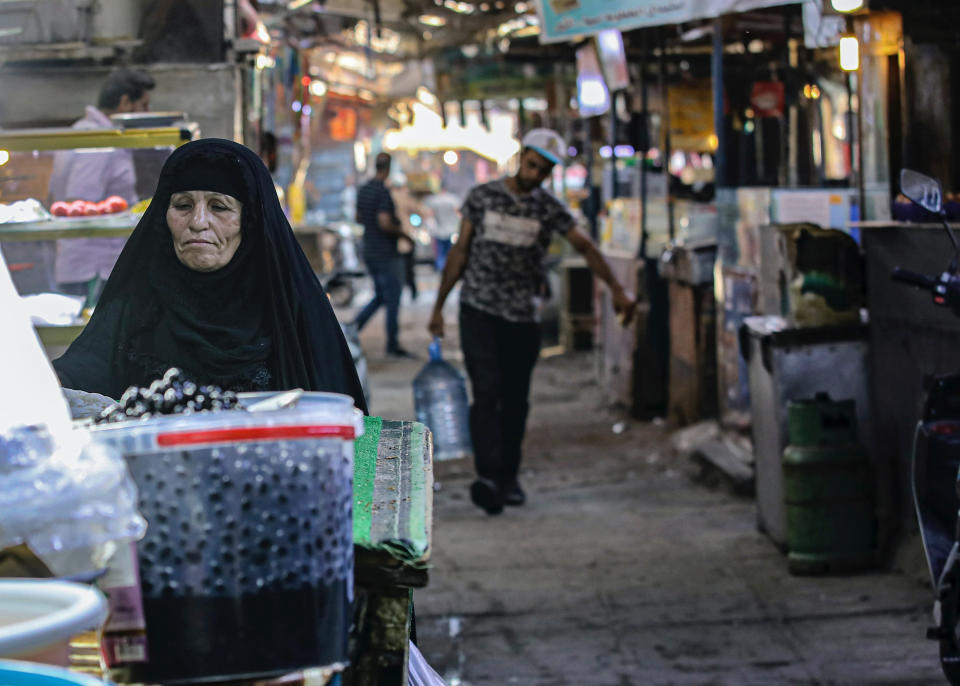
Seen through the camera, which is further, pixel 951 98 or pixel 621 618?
pixel 951 98

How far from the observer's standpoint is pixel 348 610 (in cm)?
185

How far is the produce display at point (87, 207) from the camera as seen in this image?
18.5 feet

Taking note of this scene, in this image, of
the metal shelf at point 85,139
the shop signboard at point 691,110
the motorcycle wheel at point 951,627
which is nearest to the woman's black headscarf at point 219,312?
the motorcycle wheel at point 951,627

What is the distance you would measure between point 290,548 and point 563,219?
5.69 m

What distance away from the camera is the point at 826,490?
5.82 meters

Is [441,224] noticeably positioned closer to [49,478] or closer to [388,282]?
[388,282]

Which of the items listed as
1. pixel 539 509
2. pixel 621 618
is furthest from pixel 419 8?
pixel 621 618

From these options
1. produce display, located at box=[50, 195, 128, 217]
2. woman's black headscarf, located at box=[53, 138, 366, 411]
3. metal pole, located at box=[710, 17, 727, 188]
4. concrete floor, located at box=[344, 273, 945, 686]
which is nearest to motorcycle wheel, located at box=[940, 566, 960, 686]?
concrete floor, located at box=[344, 273, 945, 686]

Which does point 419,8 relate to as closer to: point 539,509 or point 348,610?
point 539,509

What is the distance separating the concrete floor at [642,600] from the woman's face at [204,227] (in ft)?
7.35

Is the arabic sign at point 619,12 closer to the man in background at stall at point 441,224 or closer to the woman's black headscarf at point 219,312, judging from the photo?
the woman's black headscarf at point 219,312

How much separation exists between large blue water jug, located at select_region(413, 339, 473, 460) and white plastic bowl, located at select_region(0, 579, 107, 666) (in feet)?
22.9

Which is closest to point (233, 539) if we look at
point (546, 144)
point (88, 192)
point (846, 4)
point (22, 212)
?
point (22, 212)

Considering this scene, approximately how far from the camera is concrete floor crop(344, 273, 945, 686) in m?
4.74
